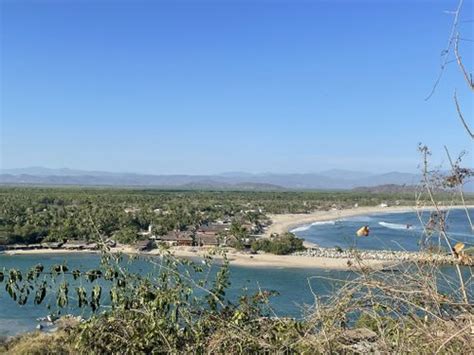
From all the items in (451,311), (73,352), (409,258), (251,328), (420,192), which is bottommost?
(73,352)

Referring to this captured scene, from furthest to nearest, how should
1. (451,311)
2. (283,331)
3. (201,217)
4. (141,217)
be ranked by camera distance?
(201,217), (141,217), (283,331), (451,311)

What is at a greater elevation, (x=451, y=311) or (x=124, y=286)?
(x=451, y=311)

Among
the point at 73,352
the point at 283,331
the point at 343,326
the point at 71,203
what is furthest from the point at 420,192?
the point at 71,203

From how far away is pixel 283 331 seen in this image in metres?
2.61

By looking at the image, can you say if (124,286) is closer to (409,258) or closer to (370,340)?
(370,340)

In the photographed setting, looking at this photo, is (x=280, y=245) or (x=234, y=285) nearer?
(x=234, y=285)

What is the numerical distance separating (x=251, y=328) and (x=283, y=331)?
191 mm

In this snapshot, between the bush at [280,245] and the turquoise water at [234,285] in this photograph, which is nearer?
the turquoise water at [234,285]

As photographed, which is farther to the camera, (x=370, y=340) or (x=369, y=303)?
(x=370, y=340)

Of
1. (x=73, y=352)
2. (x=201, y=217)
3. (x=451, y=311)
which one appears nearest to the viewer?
(x=451, y=311)

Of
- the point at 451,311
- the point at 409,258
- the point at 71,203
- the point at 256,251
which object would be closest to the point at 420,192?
the point at 409,258

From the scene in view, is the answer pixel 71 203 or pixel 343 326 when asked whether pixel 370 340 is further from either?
pixel 71 203

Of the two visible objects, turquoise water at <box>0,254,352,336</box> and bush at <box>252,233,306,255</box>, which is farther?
bush at <box>252,233,306,255</box>

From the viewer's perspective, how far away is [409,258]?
2.06 meters
